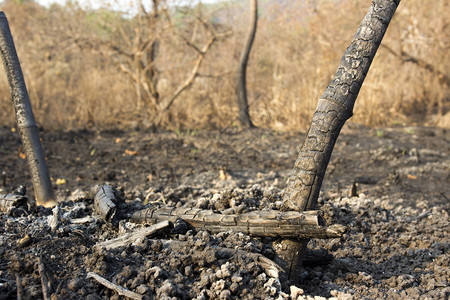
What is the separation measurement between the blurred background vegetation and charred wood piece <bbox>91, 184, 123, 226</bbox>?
5.00 meters

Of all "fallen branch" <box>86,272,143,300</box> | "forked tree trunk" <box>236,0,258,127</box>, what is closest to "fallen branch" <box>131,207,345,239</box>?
"fallen branch" <box>86,272,143,300</box>

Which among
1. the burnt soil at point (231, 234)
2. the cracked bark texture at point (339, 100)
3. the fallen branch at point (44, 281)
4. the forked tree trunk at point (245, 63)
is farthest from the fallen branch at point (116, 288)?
the forked tree trunk at point (245, 63)

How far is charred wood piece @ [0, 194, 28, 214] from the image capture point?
281 centimetres

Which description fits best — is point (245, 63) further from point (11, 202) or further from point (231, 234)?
point (231, 234)

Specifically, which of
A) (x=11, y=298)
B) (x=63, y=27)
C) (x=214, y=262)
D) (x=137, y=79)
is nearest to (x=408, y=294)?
(x=214, y=262)

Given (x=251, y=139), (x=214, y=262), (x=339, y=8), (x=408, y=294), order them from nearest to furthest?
(x=214, y=262) < (x=408, y=294) < (x=251, y=139) < (x=339, y=8)

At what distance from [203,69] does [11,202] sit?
722cm

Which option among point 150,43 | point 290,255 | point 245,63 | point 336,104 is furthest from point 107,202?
point 245,63

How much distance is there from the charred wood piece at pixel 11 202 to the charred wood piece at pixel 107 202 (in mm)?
487

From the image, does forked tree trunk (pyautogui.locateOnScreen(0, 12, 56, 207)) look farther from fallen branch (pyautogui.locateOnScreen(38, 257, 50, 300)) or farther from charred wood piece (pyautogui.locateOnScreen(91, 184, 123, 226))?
fallen branch (pyautogui.locateOnScreen(38, 257, 50, 300))

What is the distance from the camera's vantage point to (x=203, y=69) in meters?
9.60

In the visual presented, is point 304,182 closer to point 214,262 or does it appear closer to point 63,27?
point 214,262

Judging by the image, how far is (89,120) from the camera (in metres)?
8.54

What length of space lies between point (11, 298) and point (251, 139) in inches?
203
